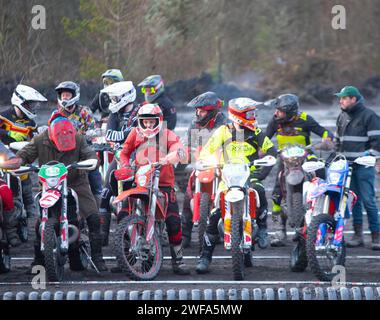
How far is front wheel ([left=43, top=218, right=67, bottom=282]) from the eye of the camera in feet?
33.3

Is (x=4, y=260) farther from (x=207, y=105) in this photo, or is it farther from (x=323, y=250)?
(x=323, y=250)

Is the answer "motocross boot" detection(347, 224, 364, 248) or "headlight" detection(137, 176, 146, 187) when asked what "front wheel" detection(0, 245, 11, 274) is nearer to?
"headlight" detection(137, 176, 146, 187)

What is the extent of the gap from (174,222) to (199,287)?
1.00 metres

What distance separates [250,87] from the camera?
31625 millimetres

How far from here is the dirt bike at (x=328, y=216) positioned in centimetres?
1034

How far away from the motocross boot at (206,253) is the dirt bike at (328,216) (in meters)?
1.10

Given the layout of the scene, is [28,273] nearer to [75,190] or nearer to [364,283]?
[75,190]

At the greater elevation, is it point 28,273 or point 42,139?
point 42,139

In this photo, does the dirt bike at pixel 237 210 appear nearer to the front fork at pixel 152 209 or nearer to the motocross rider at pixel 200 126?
the front fork at pixel 152 209

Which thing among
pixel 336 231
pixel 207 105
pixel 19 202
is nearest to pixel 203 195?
pixel 207 105

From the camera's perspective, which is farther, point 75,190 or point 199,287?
point 75,190

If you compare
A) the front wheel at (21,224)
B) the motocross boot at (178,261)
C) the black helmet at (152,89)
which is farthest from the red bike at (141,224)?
the black helmet at (152,89)

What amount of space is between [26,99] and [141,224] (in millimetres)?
3572
